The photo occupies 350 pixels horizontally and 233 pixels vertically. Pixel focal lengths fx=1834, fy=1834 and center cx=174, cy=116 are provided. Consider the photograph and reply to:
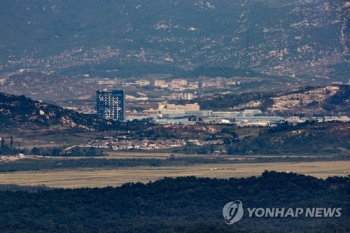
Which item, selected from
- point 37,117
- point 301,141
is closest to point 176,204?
point 301,141

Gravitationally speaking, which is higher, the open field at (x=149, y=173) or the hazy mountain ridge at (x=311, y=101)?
the hazy mountain ridge at (x=311, y=101)

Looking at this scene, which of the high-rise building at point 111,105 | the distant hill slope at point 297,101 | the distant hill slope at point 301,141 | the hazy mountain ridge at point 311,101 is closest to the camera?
the distant hill slope at point 301,141

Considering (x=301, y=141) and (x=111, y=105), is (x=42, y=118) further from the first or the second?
(x=111, y=105)

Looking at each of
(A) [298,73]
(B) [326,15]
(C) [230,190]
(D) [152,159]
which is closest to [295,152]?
(D) [152,159]

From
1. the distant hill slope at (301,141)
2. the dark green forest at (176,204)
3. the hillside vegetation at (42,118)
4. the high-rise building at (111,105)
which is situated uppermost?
the high-rise building at (111,105)

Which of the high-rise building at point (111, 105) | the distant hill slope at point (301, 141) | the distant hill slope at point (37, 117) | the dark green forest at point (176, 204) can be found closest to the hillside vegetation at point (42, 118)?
the distant hill slope at point (37, 117)

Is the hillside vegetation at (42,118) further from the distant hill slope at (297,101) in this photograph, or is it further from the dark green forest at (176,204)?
the dark green forest at (176,204)
